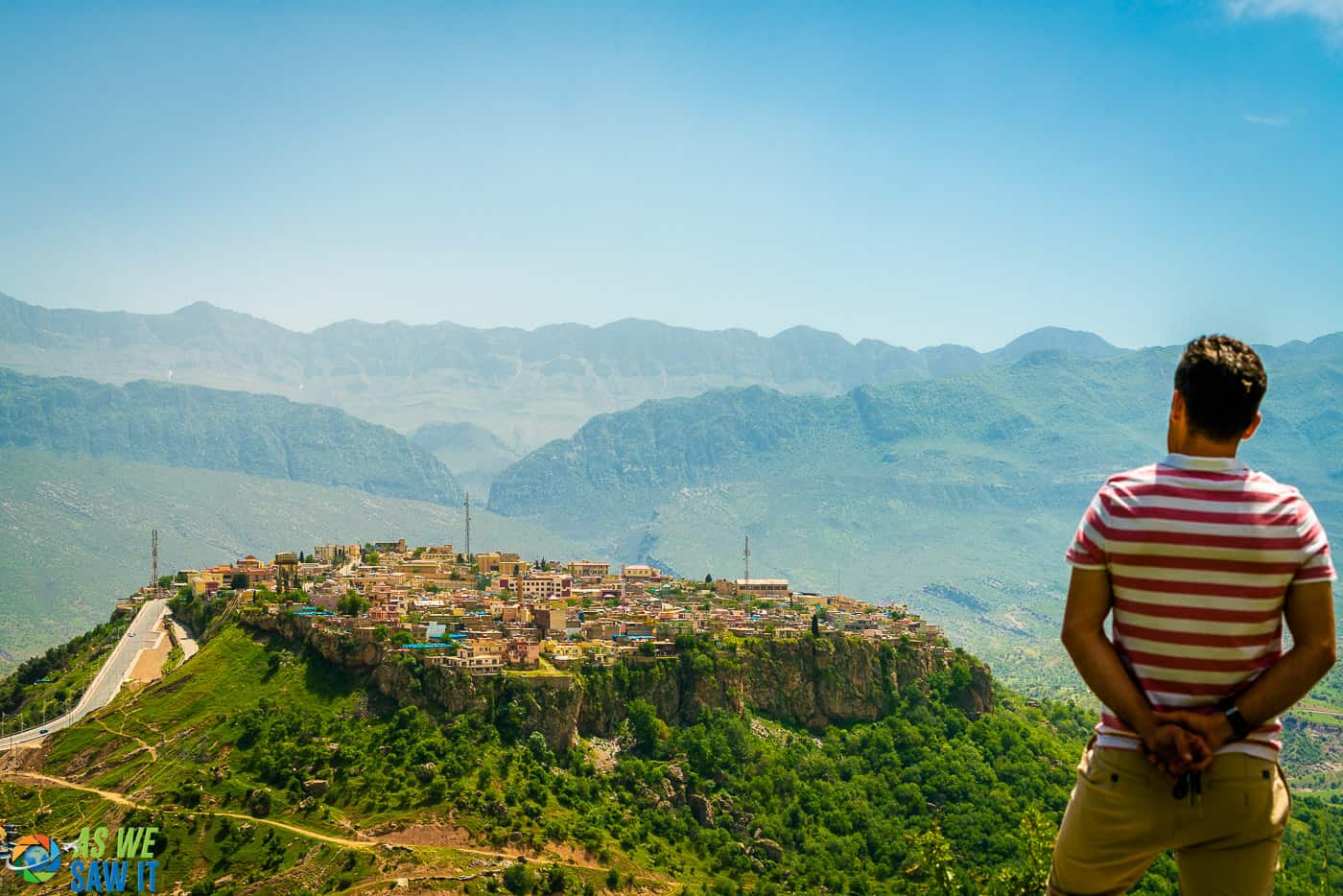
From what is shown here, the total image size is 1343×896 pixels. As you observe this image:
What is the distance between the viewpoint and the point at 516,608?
5509 centimetres

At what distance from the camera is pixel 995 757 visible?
54031 mm

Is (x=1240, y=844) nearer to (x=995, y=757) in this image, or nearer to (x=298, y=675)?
(x=298, y=675)

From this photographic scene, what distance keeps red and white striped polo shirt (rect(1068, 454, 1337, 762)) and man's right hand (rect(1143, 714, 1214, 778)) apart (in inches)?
4.7

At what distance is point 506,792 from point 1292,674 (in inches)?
A: 1483

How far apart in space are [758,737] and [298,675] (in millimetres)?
16647

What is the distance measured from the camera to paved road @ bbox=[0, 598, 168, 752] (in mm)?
49688

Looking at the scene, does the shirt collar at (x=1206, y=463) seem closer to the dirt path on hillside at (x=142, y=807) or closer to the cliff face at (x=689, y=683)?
the dirt path on hillside at (x=142, y=807)

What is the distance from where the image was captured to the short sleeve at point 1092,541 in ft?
18.4

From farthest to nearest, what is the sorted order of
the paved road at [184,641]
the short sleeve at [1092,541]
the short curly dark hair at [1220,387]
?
1. the paved road at [184,641]
2. the short curly dark hair at [1220,387]
3. the short sleeve at [1092,541]

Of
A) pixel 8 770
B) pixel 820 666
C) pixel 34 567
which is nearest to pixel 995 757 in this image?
pixel 820 666

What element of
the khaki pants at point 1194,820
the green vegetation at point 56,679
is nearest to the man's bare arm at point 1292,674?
the khaki pants at point 1194,820

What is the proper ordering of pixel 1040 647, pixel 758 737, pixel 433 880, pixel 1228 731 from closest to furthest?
pixel 1228 731, pixel 433 880, pixel 758 737, pixel 1040 647

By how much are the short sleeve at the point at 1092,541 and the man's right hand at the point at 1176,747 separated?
2.15ft

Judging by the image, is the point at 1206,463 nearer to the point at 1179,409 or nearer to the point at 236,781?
the point at 1179,409
